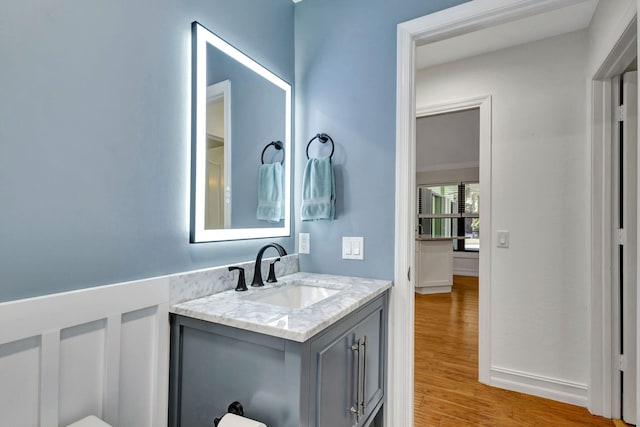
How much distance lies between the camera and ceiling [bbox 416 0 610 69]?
1949 mm

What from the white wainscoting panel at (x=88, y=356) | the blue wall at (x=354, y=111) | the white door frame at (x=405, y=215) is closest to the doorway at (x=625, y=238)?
the white door frame at (x=405, y=215)

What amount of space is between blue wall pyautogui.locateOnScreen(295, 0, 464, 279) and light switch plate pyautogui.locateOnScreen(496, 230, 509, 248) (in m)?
1.25

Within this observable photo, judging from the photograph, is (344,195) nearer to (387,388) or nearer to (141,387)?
(387,388)

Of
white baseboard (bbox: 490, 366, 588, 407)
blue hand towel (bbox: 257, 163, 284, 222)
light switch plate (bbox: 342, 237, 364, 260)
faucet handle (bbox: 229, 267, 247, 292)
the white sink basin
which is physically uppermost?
blue hand towel (bbox: 257, 163, 284, 222)

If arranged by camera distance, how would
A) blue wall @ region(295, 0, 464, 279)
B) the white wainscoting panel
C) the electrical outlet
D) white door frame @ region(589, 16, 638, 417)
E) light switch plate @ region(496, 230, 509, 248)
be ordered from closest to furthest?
the white wainscoting panel → blue wall @ region(295, 0, 464, 279) → the electrical outlet → white door frame @ region(589, 16, 638, 417) → light switch plate @ region(496, 230, 509, 248)

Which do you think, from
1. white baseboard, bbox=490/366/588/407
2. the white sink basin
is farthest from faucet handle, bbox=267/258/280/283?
white baseboard, bbox=490/366/588/407

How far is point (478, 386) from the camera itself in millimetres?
2250

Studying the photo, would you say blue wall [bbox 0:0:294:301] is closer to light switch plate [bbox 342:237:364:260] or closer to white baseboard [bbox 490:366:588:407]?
light switch plate [bbox 342:237:364:260]

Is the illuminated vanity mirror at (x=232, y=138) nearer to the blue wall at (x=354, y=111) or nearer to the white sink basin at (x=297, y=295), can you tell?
the blue wall at (x=354, y=111)

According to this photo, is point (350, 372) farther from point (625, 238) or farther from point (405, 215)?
point (625, 238)

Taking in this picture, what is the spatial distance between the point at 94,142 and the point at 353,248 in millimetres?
1184

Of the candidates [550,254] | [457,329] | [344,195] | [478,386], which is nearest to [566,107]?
[550,254]

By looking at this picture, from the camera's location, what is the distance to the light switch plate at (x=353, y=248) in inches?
63.4

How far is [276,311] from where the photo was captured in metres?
1.04
